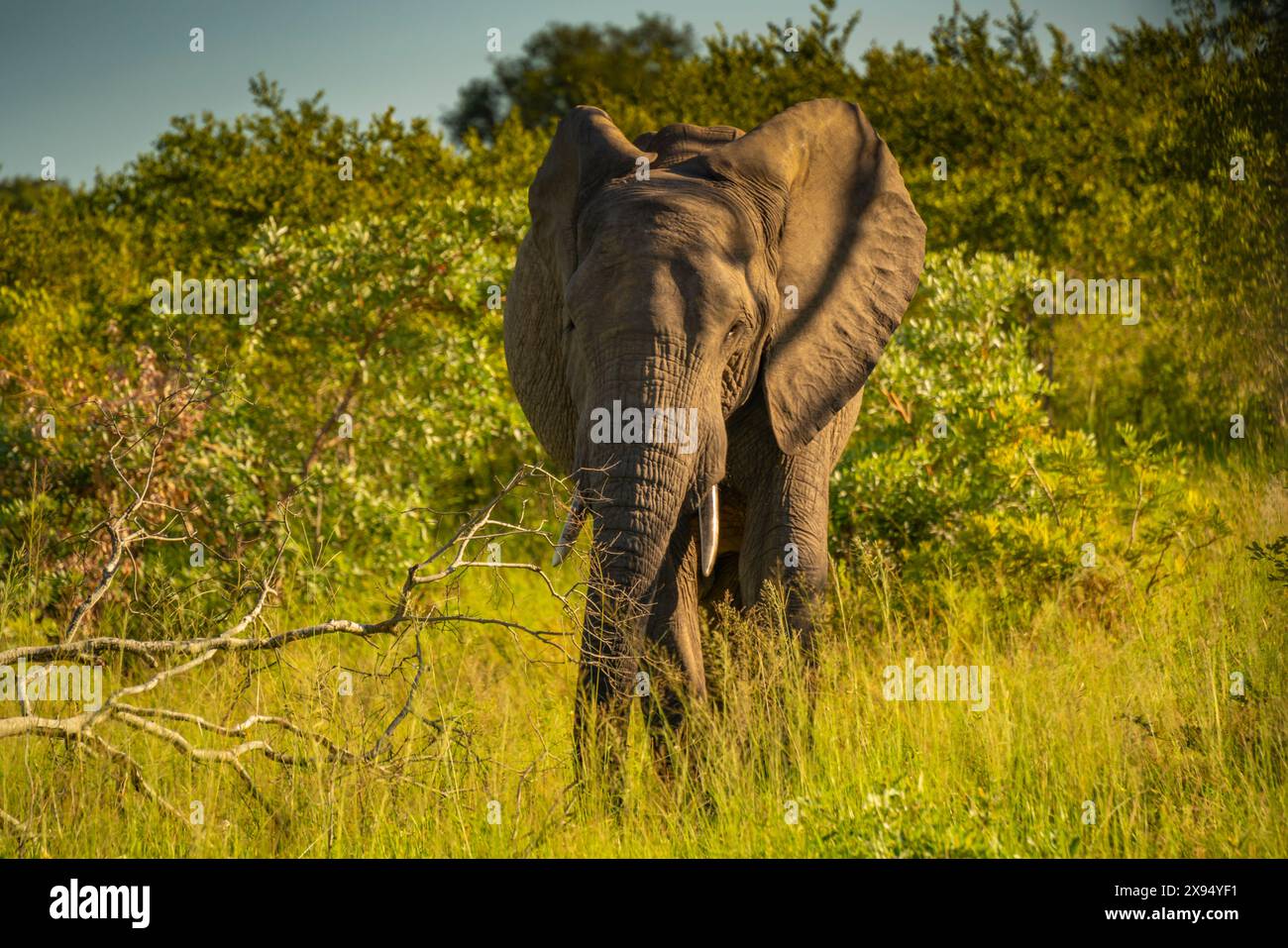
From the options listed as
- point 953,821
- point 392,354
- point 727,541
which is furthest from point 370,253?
point 953,821

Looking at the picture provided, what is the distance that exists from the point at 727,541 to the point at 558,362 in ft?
4.43

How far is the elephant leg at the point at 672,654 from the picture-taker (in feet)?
20.0

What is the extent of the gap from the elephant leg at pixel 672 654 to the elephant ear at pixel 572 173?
1.47m

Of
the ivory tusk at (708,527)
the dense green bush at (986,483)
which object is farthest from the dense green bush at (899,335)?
the ivory tusk at (708,527)

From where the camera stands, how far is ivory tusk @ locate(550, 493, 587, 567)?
18.7ft

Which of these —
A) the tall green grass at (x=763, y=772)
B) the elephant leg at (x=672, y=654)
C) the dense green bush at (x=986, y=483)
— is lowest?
the tall green grass at (x=763, y=772)

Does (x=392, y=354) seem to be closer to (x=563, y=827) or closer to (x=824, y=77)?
(x=563, y=827)

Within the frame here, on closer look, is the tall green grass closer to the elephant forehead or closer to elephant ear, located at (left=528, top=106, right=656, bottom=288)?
the elephant forehead

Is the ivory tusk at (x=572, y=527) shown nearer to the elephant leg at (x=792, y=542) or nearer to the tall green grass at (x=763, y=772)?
the tall green grass at (x=763, y=772)

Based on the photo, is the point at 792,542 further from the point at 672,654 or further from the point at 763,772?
the point at 763,772

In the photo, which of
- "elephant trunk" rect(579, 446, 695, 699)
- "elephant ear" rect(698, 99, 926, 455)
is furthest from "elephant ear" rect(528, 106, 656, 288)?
"elephant trunk" rect(579, 446, 695, 699)

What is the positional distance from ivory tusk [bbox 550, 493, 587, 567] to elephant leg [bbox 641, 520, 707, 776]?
56cm

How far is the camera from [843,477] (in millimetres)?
9328

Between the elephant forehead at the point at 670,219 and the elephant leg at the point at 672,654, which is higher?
the elephant forehead at the point at 670,219
